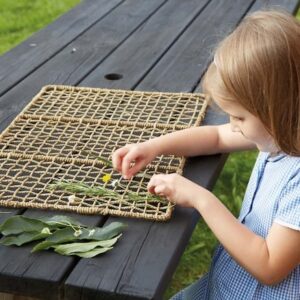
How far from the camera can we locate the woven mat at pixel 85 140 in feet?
4.65

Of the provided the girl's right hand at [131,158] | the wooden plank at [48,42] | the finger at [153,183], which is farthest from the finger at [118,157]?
the wooden plank at [48,42]

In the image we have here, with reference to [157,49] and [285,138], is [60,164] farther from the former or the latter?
[157,49]

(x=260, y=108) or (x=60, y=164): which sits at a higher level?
(x=260, y=108)

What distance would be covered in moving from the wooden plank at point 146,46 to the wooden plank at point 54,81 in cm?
4

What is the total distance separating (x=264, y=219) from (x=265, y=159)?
0.14 meters

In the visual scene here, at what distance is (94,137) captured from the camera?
1721 millimetres

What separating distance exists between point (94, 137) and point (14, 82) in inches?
20.7

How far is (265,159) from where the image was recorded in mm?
1504

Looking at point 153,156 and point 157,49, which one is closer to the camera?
point 153,156

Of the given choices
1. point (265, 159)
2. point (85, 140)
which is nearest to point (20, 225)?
point (85, 140)

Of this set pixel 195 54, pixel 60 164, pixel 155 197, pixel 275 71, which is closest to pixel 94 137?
pixel 60 164

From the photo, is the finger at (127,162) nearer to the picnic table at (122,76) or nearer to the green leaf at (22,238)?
the picnic table at (122,76)

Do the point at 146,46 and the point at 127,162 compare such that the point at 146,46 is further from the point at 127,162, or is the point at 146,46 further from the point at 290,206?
the point at 290,206

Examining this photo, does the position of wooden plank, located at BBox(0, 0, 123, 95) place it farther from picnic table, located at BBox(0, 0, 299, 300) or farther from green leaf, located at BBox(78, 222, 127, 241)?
green leaf, located at BBox(78, 222, 127, 241)
